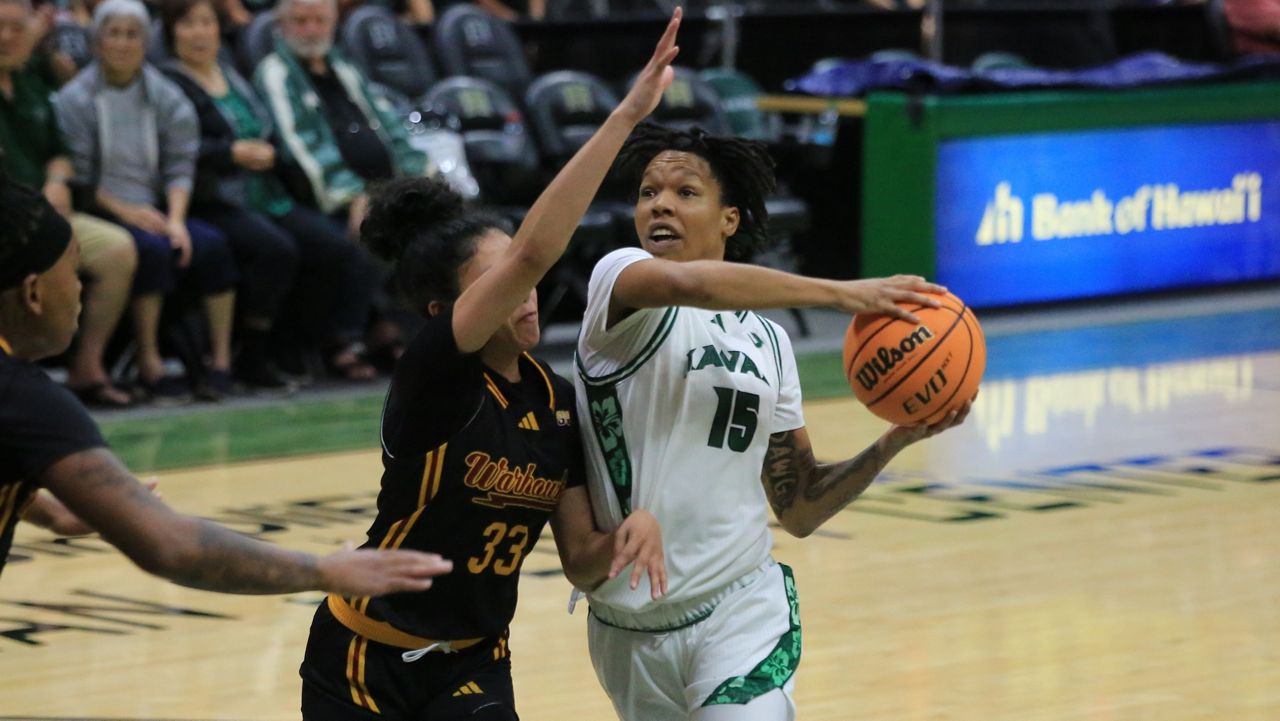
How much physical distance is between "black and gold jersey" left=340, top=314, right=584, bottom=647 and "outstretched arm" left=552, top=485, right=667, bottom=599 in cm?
6

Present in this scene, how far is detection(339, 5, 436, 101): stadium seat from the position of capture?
448 inches

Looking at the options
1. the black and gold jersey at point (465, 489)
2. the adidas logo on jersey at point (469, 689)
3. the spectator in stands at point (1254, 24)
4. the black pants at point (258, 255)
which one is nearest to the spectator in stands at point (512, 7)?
the black pants at point (258, 255)

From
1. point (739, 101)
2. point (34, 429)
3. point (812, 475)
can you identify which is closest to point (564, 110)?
point (739, 101)

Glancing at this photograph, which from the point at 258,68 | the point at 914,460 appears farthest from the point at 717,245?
the point at 258,68

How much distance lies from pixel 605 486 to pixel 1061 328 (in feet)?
29.0

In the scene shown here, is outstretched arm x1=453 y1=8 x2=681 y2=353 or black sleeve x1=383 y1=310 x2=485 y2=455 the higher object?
outstretched arm x1=453 y1=8 x2=681 y2=353

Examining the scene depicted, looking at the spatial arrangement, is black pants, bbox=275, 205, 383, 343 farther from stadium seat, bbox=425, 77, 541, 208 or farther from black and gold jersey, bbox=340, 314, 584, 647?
black and gold jersey, bbox=340, 314, 584, 647

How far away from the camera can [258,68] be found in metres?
10.1

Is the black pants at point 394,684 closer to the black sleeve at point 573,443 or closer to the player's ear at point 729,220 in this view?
the black sleeve at point 573,443

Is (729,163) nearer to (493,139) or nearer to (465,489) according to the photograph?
(465,489)

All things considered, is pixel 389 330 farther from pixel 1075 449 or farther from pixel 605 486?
pixel 605 486

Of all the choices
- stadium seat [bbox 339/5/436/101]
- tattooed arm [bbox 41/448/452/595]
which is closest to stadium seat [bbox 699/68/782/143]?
stadium seat [bbox 339/5/436/101]

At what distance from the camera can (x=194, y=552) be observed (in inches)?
112

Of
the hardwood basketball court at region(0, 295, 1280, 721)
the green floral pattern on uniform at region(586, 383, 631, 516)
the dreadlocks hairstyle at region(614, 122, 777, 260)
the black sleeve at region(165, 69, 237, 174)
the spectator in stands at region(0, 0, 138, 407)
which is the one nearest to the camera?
the green floral pattern on uniform at region(586, 383, 631, 516)
